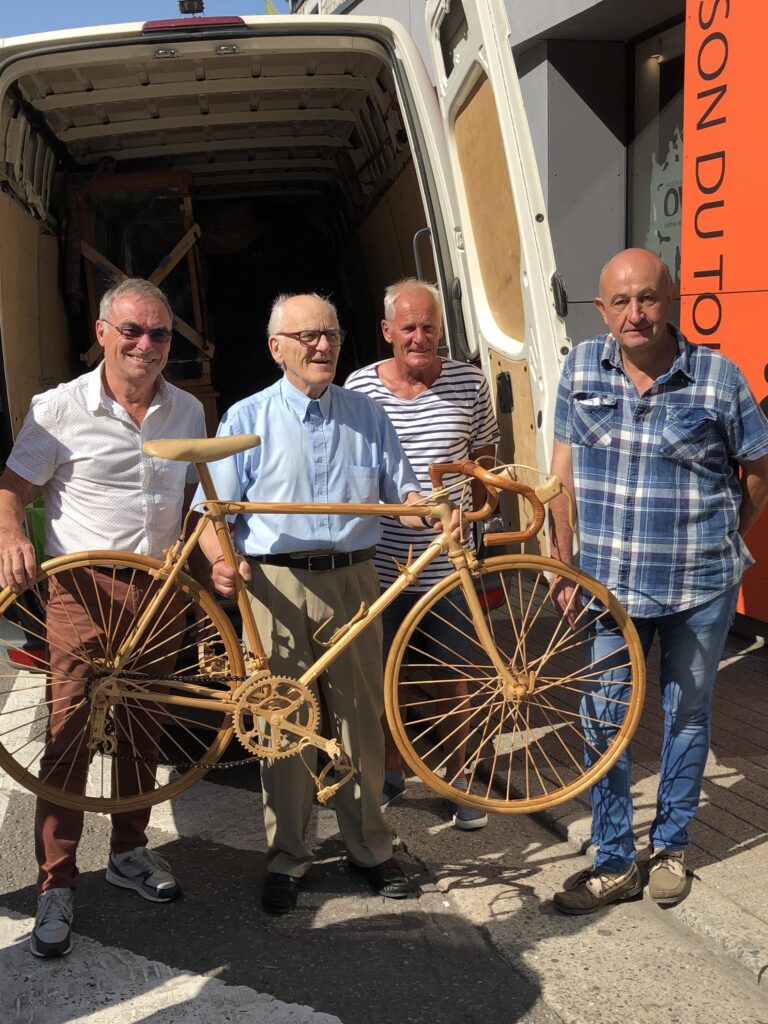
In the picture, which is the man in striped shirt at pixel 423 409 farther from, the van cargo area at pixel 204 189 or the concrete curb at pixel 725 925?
the van cargo area at pixel 204 189

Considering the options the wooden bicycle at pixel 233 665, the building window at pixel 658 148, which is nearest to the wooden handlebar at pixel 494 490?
the wooden bicycle at pixel 233 665

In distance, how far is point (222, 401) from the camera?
8.15m

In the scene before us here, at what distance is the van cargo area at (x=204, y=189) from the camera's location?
505 cm

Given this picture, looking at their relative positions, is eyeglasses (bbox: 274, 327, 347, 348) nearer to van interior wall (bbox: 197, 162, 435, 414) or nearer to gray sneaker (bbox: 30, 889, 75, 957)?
gray sneaker (bbox: 30, 889, 75, 957)

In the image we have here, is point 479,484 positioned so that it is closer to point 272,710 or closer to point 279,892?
point 272,710

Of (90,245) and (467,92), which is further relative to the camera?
(90,245)

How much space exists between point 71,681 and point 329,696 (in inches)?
31.0

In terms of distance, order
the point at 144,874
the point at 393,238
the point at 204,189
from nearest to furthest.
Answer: the point at 144,874, the point at 393,238, the point at 204,189

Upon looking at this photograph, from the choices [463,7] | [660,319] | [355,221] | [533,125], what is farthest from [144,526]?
[533,125]

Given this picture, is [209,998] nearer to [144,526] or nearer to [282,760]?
[282,760]

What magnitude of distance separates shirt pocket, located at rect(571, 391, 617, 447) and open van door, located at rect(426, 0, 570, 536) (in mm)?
714

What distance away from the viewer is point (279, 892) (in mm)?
3543

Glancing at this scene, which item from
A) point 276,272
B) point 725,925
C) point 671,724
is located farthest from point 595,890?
point 276,272

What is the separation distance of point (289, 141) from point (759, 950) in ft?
18.7
